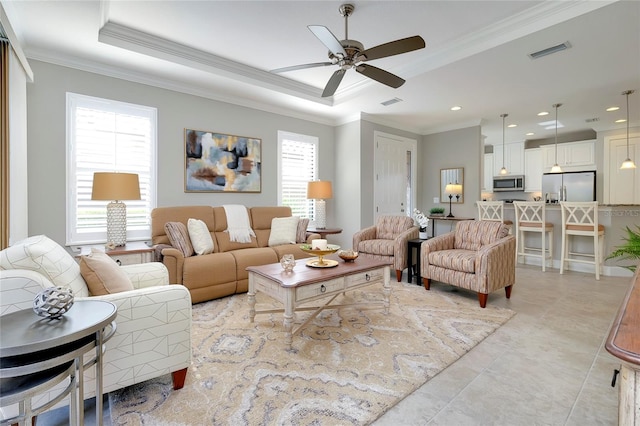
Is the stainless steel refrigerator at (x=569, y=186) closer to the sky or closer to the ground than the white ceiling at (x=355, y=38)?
closer to the ground

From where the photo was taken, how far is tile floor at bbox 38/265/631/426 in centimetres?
158

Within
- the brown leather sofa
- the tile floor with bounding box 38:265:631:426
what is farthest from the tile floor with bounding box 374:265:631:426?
the brown leather sofa

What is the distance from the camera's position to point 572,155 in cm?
703

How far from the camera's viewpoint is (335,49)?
240 centimetres

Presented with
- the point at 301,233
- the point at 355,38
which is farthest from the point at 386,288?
the point at 355,38

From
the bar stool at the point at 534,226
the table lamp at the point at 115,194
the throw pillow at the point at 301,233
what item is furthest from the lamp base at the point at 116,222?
the bar stool at the point at 534,226

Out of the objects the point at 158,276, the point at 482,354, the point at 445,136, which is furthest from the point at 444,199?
the point at 158,276

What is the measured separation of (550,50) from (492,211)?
9.40ft

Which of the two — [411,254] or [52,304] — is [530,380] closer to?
[411,254]

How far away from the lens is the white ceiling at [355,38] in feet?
8.82

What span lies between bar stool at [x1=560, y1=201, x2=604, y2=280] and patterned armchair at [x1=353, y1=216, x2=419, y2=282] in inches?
94.1

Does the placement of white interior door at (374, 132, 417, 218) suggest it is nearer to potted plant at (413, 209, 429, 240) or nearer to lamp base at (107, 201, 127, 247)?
potted plant at (413, 209, 429, 240)

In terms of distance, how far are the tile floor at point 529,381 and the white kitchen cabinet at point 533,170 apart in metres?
5.31

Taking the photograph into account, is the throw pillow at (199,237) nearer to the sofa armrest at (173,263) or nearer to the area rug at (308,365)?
the sofa armrest at (173,263)
